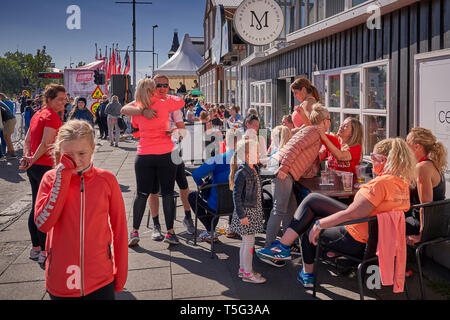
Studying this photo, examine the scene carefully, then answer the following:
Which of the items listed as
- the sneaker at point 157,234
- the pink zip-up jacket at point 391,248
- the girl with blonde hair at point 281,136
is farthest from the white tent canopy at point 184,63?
the pink zip-up jacket at point 391,248

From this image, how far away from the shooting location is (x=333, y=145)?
15.8ft

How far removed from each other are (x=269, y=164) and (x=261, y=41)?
3848 mm

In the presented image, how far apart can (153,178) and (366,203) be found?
2.61 m

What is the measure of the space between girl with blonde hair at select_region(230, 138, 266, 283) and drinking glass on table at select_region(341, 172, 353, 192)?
848mm

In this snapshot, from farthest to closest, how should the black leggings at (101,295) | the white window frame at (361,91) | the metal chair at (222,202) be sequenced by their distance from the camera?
1. the white window frame at (361,91)
2. the metal chair at (222,202)
3. the black leggings at (101,295)

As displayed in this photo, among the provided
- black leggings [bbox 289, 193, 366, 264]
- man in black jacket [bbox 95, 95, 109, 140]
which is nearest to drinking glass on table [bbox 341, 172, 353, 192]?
black leggings [bbox 289, 193, 366, 264]

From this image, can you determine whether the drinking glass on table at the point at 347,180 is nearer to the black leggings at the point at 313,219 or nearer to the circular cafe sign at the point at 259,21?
the black leggings at the point at 313,219

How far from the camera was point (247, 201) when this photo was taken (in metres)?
4.21

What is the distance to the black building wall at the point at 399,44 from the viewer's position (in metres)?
5.07

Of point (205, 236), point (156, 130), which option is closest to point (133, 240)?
point (205, 236)

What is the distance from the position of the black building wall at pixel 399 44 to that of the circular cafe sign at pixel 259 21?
1.16 m

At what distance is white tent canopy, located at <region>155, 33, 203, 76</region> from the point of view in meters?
47.2

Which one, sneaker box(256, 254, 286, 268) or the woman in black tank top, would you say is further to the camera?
sneaker box(256, 254, 286, 268)

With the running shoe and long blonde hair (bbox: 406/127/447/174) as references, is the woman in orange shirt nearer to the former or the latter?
long blonde hair (bbox: 406/127/447/174)
